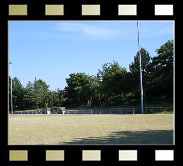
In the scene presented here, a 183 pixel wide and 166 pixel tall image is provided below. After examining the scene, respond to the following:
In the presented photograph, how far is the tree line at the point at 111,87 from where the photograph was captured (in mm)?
33031

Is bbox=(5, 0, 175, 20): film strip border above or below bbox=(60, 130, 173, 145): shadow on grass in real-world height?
above

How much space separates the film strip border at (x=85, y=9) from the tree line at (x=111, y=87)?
2916 cm

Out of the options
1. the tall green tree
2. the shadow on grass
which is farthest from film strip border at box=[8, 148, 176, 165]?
the tall green tree

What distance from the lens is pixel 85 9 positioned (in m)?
3.13

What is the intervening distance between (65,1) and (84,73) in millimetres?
42503

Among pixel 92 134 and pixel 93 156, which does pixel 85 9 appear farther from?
pixel 92 134

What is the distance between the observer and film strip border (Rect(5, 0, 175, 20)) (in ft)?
10.2

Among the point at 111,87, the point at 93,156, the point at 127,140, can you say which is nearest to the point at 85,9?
the point at 93,156

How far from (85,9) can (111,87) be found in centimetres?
3370

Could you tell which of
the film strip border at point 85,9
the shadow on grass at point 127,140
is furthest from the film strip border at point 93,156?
the shadow on grass at point 127,140

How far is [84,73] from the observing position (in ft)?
150

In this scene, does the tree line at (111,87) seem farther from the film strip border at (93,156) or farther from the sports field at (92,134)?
the film strip border at (93,156)

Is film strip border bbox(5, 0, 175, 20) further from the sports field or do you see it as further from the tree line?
the tree line

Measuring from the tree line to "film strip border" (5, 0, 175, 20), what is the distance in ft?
95.7
